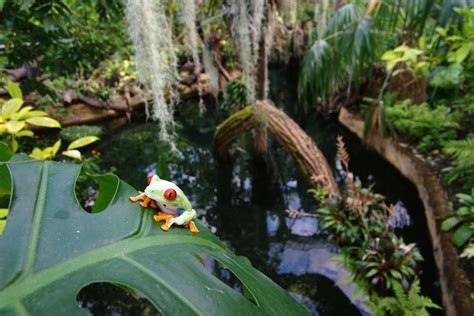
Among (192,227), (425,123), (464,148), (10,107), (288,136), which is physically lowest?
(425,123)

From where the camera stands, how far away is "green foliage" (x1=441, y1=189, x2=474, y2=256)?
2158 millimetres

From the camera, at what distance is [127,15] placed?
2.13 metres

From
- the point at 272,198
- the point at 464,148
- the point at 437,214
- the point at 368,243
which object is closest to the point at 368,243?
the point at 368,243

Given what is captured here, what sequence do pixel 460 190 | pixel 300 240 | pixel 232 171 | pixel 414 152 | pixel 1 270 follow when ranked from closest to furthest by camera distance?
1. pixel 1 270
2. pixel 460 190
3. pixel 300 240
4. pixel 414 152
5. pixel 232 171

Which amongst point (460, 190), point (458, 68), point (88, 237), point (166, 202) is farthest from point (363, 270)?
point (458, 68)

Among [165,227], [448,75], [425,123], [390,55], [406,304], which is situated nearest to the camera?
[165,227]

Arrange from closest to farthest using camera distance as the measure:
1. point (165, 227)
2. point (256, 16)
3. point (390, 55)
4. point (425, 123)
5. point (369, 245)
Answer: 1. point (165, 227)
2. point (369, 245)
3. point (256, 16)
4. point (390, 55)
5. point (425, 123)

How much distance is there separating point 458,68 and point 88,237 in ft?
14.5

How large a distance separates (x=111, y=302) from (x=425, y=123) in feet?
13.1

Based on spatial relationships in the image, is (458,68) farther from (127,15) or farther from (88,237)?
(88,237)

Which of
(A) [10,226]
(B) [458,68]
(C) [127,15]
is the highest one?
(C) [127,15]

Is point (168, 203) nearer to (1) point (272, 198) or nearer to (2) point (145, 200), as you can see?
(2) point (145, 200)

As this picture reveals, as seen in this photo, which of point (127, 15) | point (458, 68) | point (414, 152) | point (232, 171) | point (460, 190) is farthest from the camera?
point (232, 171)

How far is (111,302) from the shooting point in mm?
2434
